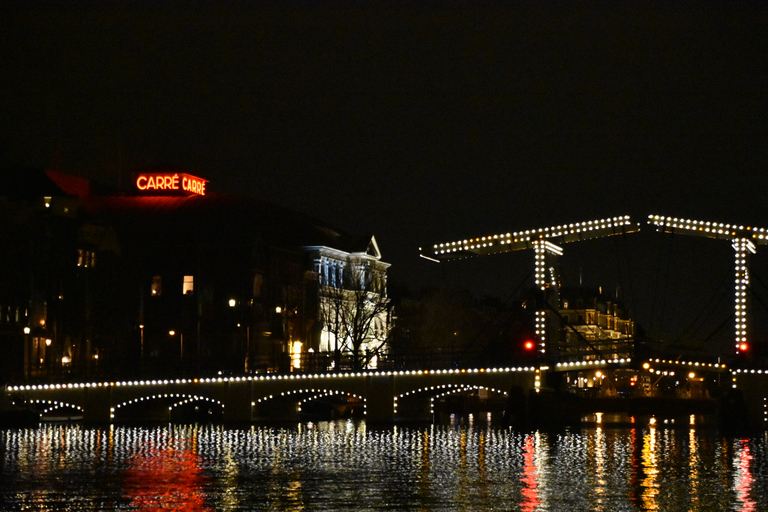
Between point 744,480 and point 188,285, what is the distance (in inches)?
2667

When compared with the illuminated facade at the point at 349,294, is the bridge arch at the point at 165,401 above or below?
below

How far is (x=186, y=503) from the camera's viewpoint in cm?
2559

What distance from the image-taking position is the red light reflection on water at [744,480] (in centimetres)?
2528

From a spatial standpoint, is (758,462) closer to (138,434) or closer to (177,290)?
(138,434)

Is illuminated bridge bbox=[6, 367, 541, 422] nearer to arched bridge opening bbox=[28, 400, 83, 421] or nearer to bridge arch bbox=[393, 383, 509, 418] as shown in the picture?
bridge arch bbox=[393, 383, 509, 418]

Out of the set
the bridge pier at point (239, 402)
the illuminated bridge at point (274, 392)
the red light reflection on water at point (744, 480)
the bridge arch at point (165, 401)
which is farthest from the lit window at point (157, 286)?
the red light reflection on water at point (744, 480)

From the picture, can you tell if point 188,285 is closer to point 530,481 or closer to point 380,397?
point 380,397

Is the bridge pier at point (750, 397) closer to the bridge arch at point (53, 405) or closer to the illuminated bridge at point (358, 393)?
the illuminated bridge at point (358, 393)

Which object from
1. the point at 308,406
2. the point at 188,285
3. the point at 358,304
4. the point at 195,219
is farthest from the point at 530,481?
the point at 195,219

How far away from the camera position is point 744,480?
1184 inches

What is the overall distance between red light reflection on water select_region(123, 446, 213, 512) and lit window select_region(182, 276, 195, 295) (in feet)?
174

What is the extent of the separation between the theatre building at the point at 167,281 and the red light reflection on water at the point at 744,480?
32.6 metres

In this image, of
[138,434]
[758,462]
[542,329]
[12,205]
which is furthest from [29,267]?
[758,462]

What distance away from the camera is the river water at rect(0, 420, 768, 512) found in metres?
25.8
